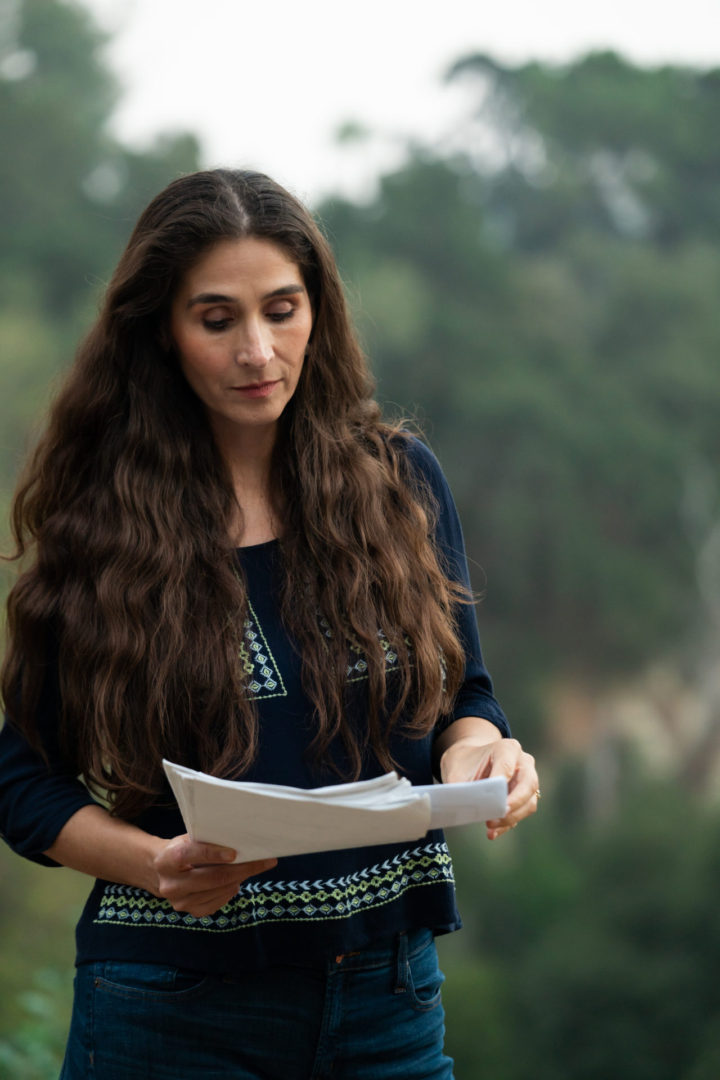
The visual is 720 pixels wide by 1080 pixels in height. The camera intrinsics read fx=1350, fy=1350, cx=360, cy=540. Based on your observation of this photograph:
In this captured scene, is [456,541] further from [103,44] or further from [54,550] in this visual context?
[103,44]

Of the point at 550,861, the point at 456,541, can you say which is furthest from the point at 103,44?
the point at 456,541

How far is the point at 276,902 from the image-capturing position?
1.33m

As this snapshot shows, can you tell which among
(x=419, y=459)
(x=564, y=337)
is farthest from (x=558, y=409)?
(x=419, y=459)

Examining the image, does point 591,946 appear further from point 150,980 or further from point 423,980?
point 150,980

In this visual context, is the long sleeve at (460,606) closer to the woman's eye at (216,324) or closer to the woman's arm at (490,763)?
the woman's arm at (490,763)

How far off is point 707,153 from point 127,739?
943 inches

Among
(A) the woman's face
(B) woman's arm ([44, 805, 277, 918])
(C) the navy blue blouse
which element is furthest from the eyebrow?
(B) woman's arm ([44, 805, 277, 918])

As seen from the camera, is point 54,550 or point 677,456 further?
point 677,456

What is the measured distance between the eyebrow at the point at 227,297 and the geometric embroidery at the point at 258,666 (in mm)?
341

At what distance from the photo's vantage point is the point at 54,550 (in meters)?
1.45

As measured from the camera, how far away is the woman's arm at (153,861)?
46.6 inches

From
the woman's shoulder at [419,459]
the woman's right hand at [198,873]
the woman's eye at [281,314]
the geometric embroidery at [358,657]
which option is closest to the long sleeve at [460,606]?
the woman's shoulder at [419,459]

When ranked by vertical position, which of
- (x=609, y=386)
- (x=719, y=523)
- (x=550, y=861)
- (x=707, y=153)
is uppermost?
(x=707, y=153)

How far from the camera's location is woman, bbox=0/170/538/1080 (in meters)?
1.31
